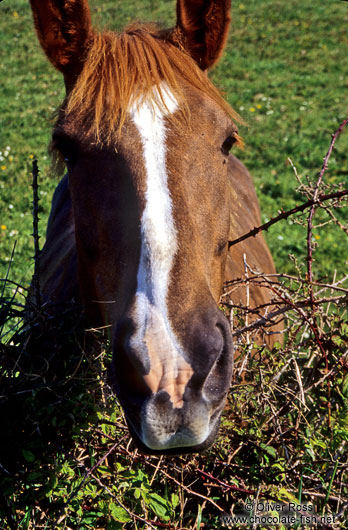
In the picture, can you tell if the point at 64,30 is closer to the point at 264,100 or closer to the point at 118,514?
the point at 118,514

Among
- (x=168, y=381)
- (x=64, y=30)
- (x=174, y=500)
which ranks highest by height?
(x=64, y=30)

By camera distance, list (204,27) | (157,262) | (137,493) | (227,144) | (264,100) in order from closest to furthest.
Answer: (157,262) < (137,493) < (227,144) < (204,27) < (264,100)

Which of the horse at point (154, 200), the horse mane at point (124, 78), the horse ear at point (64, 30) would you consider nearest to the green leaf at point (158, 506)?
the horse at point (154, 200)

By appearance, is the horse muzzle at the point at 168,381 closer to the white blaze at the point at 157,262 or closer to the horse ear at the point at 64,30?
the white blaze at the point at 157,262

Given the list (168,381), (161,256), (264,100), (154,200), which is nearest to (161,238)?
(161,256)

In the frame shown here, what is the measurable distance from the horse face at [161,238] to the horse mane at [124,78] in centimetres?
1

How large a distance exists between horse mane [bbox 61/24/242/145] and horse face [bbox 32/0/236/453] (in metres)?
0.01

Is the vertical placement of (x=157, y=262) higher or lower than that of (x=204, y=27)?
lower

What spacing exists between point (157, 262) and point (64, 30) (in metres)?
1.43

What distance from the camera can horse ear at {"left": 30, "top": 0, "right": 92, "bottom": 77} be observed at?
7.90 ft

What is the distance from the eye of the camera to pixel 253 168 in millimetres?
8727

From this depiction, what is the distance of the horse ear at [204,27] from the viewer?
2.46 m

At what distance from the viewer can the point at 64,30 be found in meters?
2.50

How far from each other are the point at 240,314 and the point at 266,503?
2.80 feet
